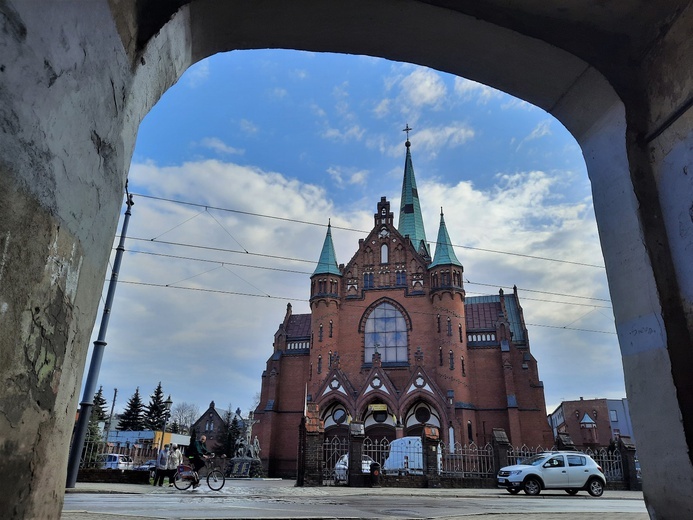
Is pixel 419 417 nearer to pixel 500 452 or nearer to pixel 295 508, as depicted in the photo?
pixel 500 452

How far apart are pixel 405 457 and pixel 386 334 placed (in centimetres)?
1327

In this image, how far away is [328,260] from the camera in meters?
38.3

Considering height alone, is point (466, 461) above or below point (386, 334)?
below

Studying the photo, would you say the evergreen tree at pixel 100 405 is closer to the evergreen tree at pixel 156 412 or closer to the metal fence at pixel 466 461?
the evergreen tree at pixel 156 412

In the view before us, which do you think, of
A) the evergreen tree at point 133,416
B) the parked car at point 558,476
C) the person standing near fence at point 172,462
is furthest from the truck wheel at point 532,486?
the evergreen tree at point 133,416

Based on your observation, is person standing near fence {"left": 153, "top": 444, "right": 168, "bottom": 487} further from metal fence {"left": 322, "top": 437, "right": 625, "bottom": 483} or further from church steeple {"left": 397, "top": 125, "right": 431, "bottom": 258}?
church steeple {"left": 397, "top": 125, "right": 431, "bottom": 258}

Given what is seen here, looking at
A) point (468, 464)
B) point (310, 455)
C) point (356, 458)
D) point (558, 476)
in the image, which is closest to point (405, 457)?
point (356, 458)

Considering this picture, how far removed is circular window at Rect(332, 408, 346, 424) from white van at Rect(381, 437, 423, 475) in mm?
9425

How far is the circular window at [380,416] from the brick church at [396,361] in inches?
2.6

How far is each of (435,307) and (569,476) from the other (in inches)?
743

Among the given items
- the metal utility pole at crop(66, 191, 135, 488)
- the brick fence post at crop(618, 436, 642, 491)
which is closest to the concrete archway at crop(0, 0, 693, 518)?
the metal utility pole at crop(66, 191, 135, 488)

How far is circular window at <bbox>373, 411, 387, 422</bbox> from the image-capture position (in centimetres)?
3291

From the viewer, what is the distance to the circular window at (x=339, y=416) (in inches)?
1309

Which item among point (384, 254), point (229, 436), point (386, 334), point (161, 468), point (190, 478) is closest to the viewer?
point (190, 478)
